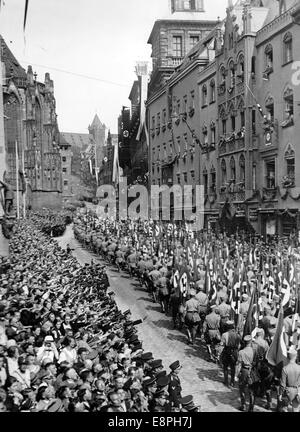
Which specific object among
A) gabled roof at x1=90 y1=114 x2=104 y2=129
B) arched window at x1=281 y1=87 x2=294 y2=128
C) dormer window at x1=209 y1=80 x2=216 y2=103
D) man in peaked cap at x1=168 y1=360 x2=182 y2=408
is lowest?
man in peaked cap at x1=168 y1=360 x2=182 y2=408

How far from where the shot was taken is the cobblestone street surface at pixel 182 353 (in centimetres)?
1157

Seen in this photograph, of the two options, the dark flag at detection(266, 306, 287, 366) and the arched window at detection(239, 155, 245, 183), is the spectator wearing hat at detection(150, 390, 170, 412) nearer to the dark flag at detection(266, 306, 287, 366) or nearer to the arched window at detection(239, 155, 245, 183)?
the dark flag at detection(266, 306, 287, 366)

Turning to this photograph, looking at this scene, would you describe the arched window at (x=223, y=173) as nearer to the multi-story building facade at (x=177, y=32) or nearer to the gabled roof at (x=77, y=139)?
the multi-story building facade at (x=177, y=32)

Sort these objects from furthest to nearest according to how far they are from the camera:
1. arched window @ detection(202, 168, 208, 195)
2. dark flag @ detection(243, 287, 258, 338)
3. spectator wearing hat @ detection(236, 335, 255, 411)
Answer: arched window @ detection(202, 168, 208, 195)
dark flag @ detection(243, 287, 258, 338)
spectator wearing hat @ detection(236, 335, 255, 411)

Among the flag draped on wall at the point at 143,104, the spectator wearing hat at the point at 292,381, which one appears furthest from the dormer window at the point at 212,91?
the spectator wearing hat at the point at 292,381

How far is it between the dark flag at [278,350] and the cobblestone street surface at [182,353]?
3.83 feet

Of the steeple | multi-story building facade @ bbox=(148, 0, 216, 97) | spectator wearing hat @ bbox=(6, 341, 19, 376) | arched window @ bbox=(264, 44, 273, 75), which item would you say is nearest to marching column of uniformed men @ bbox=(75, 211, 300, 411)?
spectator wearing hat @ bbox=(6, 341, 19, 376)

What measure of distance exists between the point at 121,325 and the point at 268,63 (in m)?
23.7

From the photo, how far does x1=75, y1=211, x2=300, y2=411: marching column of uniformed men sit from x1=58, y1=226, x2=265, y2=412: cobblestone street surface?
307mm

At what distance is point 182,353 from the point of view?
48.1ft

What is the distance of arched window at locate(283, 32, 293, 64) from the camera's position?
96.8ft

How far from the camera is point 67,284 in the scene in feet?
56.1

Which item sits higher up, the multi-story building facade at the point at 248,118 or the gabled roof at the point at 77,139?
the gabled roof at the point at 77,139

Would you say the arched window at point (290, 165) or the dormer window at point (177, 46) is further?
the dormer window at point (177, 46)
